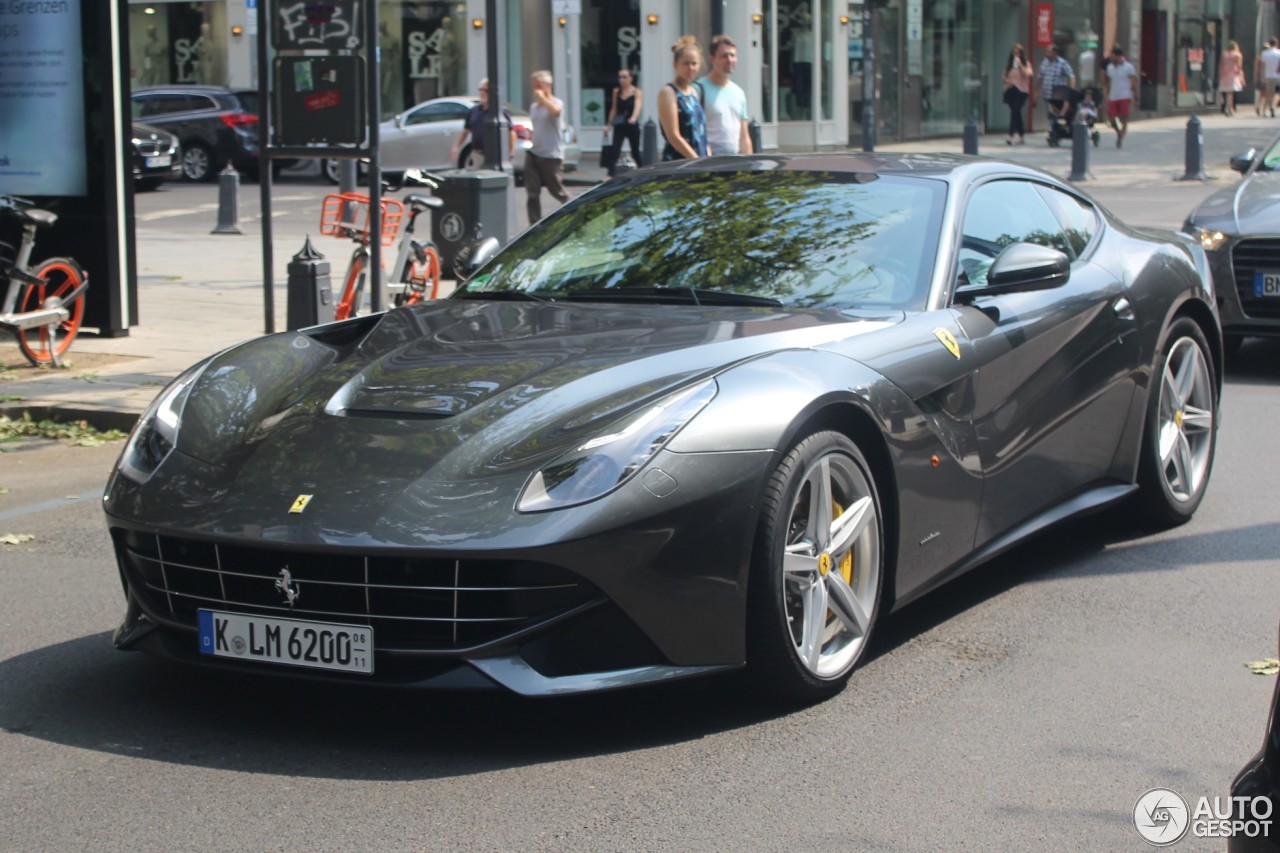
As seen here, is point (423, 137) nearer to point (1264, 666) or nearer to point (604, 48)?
point (604, 48)

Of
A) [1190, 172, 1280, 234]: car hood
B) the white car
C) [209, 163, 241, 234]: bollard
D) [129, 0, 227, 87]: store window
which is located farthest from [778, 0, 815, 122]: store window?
[1190, 172, 1280, 234]: car hood

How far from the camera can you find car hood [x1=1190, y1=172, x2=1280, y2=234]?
411 inches

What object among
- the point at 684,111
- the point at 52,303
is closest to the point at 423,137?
the point at 684,111

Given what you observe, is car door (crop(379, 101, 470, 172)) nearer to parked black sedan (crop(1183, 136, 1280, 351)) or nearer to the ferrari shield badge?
parked black sedan (crop(1183, 136, 1280, 351))

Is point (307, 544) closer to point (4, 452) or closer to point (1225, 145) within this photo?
point (4, 452)

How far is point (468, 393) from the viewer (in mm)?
4539

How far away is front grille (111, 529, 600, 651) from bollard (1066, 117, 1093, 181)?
939 inches

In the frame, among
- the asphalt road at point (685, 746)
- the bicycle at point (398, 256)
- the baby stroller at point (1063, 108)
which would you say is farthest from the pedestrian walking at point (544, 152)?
the baby stroller at point (1063, 108)

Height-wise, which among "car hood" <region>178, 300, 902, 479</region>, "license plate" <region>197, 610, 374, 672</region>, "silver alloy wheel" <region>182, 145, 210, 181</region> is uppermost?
"silver alloy wheel" <region>182, 145, 210, 181</region>

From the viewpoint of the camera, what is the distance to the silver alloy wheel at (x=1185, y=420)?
661 centimetres

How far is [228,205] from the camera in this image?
70.2 feet

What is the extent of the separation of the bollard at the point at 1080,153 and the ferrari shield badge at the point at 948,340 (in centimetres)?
2228

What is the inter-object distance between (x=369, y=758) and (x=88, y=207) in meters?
8.54

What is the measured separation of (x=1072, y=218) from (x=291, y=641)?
3.57 meters
